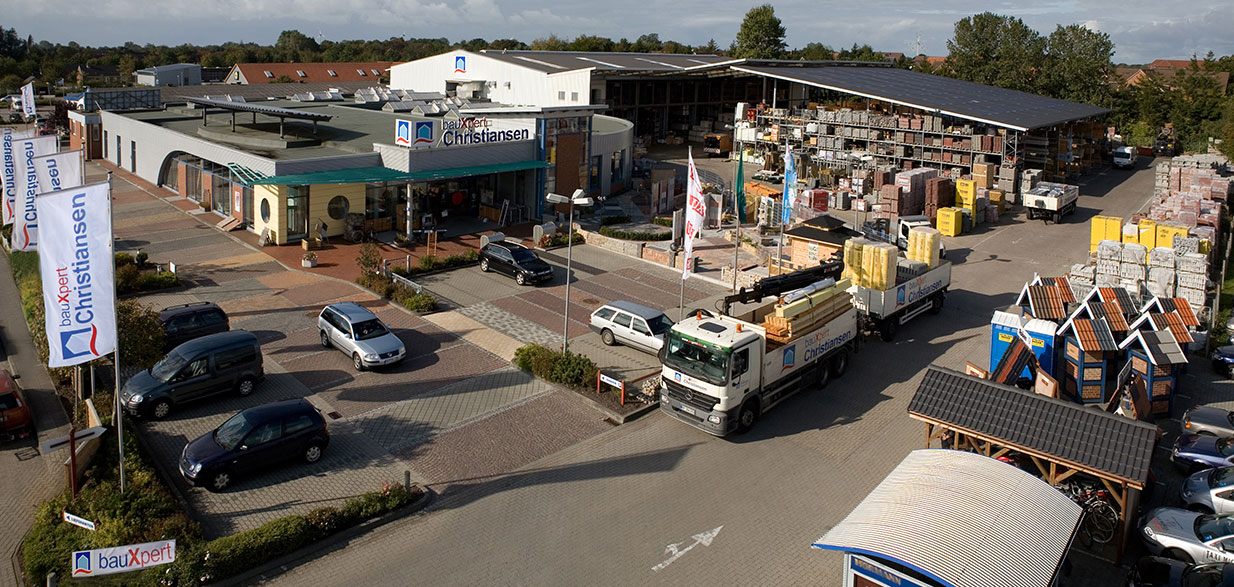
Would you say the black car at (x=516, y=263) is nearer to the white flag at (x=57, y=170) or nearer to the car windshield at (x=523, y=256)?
the car windshield at (x=523, y=256)

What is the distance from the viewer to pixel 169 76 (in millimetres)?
78062

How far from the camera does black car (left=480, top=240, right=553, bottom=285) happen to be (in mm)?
27969

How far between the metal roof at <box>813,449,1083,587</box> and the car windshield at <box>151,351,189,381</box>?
13665 mm

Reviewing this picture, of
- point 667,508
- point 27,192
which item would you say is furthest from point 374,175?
point 667,508

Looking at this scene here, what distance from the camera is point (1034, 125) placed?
4578 centimetres

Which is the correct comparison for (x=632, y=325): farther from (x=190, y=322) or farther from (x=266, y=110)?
(x=266, y=110)

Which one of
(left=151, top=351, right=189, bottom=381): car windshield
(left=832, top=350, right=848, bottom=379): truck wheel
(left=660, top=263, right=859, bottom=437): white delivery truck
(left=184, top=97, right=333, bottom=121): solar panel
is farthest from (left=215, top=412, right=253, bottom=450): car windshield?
(left=184, top=97, right=333, bottom=121): solar panel

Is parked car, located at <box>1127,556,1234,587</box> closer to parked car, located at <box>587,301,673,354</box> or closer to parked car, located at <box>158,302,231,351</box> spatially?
parked car, located at <box>587,301,673,354</box>

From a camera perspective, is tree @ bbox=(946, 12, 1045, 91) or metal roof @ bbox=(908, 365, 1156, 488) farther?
tree @ bbox=(946, 12, 1045, 91)

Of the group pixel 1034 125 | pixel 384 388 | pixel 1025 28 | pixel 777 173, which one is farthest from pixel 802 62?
pixel 384 388

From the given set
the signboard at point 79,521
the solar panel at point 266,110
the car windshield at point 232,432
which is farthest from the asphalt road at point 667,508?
the solar panel at point 266,110

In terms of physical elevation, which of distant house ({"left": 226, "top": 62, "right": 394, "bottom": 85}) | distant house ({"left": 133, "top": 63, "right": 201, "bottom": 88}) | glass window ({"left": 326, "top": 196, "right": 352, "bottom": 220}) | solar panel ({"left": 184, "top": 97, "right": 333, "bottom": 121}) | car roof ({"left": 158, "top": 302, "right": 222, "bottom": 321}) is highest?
distant house ({"left": 226, "top": 62, "right": 394, "bottom": 85})

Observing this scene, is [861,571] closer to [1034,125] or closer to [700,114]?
[1034,125]

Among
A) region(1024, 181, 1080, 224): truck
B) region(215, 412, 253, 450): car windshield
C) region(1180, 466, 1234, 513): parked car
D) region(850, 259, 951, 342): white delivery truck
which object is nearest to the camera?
region(1180, 466, 1234, 513): parked car
